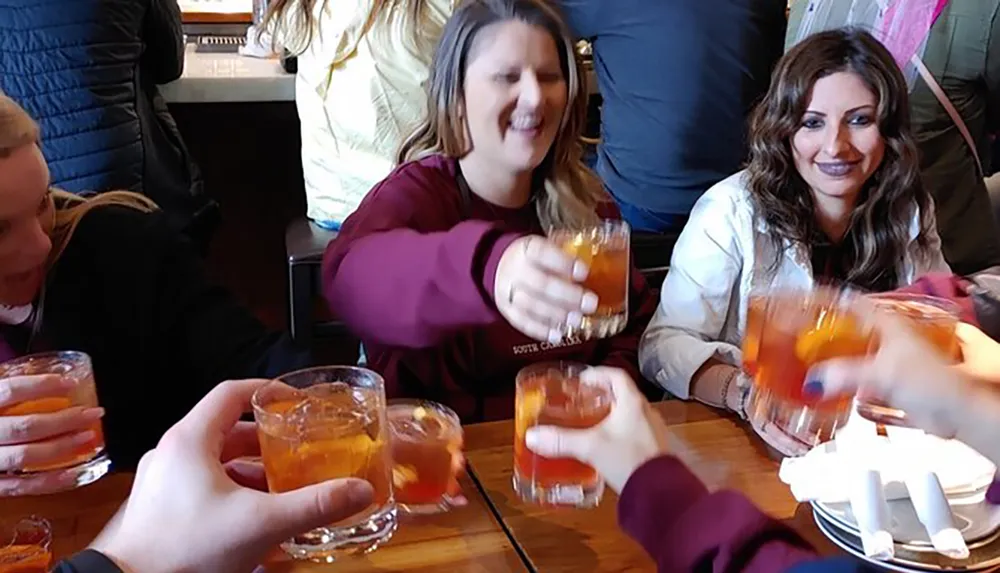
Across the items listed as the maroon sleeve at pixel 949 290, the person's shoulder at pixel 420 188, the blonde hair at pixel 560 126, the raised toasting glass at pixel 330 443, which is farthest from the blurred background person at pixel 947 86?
the raised toasting glass at pixel 330 443

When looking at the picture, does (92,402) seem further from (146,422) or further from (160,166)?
(160,166)

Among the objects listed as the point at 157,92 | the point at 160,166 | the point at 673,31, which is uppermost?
the point at 673,31

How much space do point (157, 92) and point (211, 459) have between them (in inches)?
76.5

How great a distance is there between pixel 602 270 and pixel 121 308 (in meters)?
0.70

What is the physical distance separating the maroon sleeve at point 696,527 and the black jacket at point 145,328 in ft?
2.03

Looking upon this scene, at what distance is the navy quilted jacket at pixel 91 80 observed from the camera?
2154mm

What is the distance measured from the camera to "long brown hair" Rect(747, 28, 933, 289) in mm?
1836

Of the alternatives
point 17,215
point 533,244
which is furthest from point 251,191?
point 533,244

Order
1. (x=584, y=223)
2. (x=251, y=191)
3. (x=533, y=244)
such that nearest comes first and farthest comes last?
(x=533, y=244), (x=584, y=223), (x=251, y=191)

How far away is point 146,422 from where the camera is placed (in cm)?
147

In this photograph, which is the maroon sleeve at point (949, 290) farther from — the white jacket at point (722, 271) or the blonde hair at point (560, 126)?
the blonde hair at point (560, 126)

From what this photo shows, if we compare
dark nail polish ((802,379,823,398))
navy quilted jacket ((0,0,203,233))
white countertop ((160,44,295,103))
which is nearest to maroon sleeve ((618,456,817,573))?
dark nail polish ((802,379,823,398))

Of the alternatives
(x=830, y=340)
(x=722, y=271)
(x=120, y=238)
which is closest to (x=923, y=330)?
(x=830, y=340)

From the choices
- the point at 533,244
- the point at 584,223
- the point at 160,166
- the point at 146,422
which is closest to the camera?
the point at 533,244
